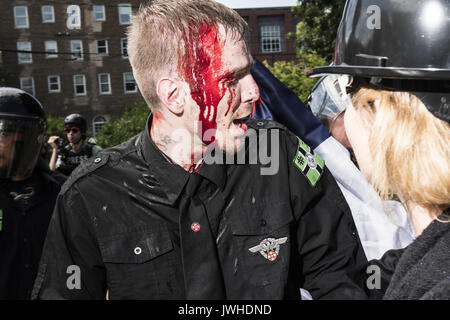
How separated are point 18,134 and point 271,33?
3892cm

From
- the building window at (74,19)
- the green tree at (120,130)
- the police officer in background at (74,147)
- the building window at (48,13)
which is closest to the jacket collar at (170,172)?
the police officer in background at (74,147)

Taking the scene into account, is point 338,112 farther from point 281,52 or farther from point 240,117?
point 281,52

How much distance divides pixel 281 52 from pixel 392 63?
129ft

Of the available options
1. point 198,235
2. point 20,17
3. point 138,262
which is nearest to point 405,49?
point 198,235

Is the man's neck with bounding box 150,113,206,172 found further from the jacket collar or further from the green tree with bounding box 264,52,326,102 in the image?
the green tree with bounding box 264,52,326,102

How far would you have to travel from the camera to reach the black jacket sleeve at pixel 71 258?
1909mm

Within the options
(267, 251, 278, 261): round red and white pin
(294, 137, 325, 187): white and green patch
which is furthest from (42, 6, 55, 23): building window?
(267, 251, 278, 261): round red and white pin

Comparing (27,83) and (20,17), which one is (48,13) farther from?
(27,83)

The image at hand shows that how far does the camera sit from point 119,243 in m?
1.94

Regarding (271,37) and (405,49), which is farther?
(271,37)

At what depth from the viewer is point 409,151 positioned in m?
1.39

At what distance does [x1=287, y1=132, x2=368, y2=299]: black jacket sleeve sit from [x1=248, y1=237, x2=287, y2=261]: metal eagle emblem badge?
0.13 m

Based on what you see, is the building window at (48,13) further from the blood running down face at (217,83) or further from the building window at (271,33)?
the blood running down face at (217,83)

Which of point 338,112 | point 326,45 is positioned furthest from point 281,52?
point 338,112
